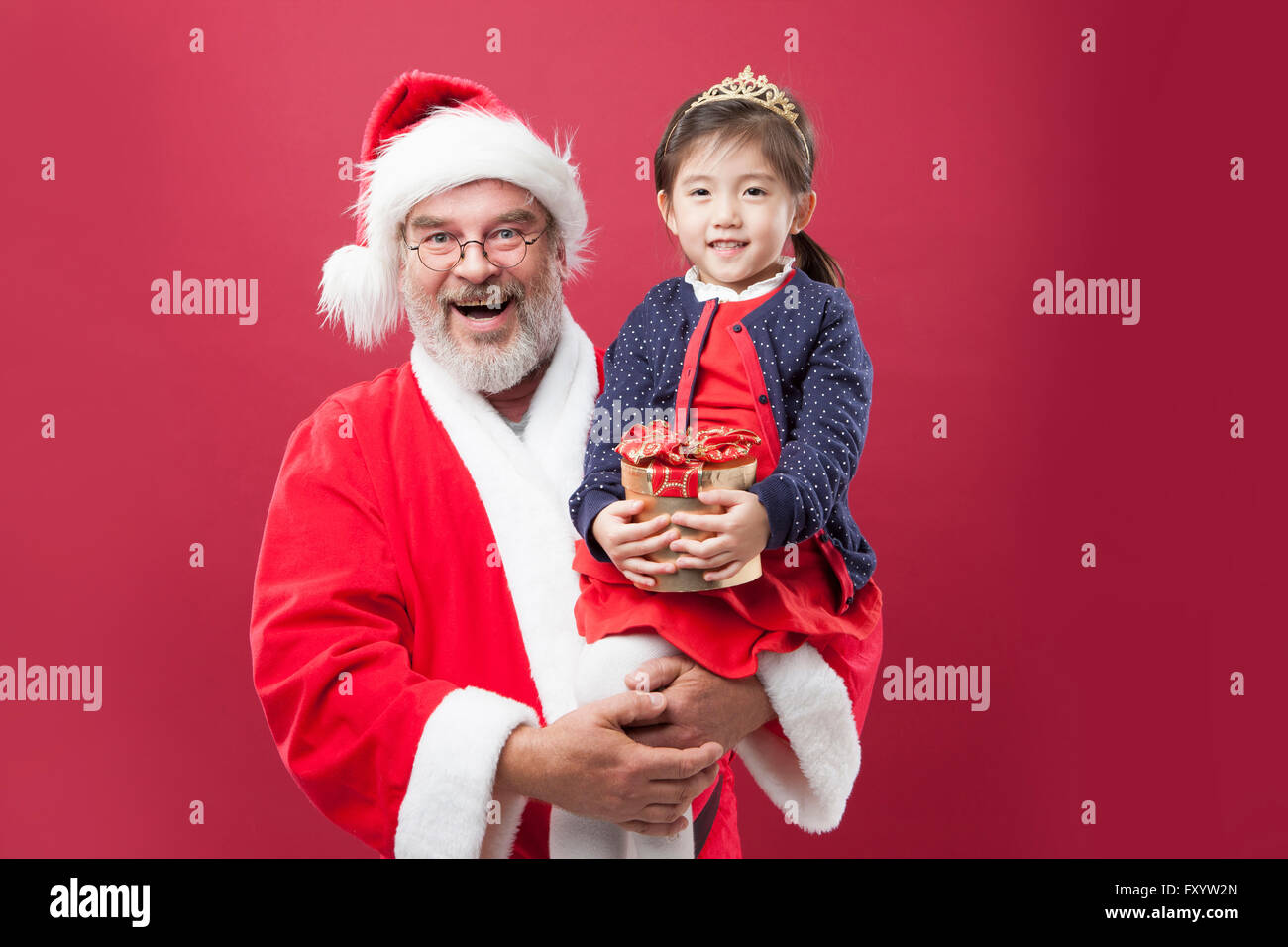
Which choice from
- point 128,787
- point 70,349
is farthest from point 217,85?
point 128,787

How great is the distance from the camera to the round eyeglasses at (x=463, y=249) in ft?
8.51

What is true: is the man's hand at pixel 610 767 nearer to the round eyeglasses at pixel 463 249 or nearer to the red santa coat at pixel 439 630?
the red santa coat at pixel 439 630

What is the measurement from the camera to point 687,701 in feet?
7.27

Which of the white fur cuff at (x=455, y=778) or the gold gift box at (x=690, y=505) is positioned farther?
the white fur cuff at (x=455, y=778)

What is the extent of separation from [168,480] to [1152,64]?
112 inches

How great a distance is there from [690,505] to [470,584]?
666 mm

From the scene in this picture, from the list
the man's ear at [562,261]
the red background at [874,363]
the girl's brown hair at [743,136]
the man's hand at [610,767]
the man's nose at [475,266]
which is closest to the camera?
the man's hand at [610,767]

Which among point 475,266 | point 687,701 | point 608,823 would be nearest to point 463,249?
point 475,266

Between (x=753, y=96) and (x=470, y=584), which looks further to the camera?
(x=470, y=584)

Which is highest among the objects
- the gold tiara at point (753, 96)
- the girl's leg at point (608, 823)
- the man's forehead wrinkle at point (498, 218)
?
the gold tiara at point (753, 96)

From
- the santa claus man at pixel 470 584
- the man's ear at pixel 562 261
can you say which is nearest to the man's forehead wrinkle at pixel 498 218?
the santa claus man at pixel 470 584

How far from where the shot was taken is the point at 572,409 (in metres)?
2.66

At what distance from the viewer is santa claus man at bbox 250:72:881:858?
7.43 feet

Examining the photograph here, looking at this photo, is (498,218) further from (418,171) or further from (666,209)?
(666,209)
